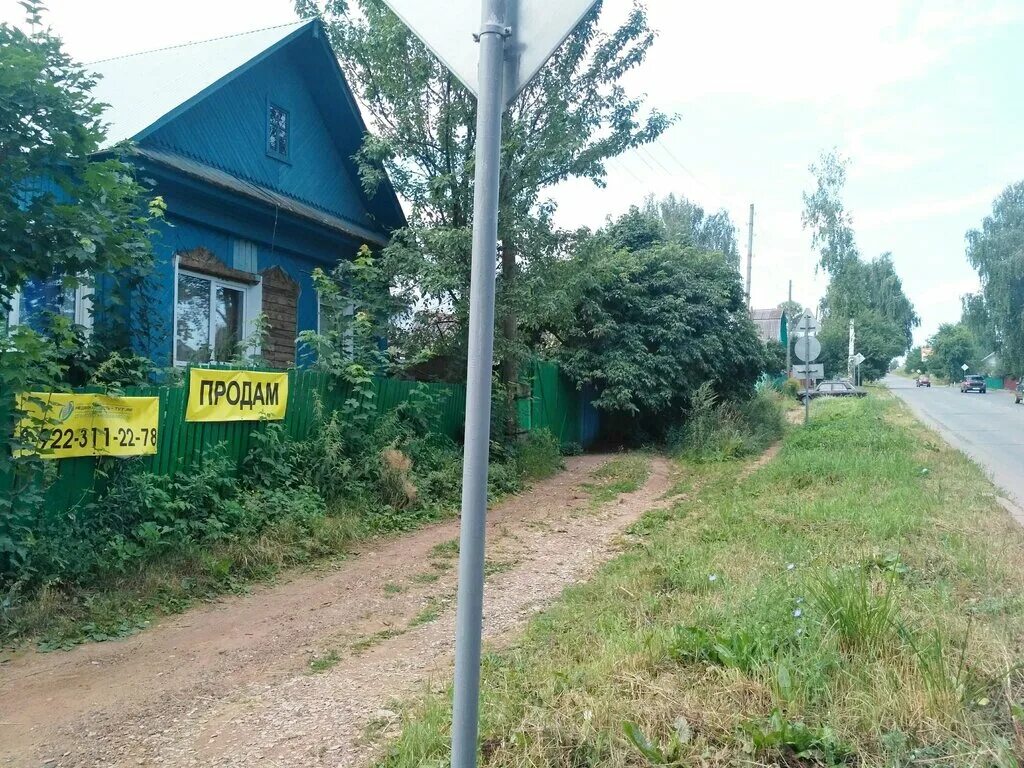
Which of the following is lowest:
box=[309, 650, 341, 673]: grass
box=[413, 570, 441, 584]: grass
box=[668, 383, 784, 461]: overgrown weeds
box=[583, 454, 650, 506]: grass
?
box=[309, 650, 341, 673]: grass

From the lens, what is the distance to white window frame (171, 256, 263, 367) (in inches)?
368

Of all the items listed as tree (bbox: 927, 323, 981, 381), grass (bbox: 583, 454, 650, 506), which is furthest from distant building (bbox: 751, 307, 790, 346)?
tree (bbox: 927, 323, 981, 381)

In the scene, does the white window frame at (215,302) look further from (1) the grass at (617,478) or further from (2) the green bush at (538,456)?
(1) the grass at (617,478)

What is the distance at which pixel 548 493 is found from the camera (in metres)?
11.0

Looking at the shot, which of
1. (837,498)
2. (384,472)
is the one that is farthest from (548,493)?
(837,498)

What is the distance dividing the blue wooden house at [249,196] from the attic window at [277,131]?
0.8 inches

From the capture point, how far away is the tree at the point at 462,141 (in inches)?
423

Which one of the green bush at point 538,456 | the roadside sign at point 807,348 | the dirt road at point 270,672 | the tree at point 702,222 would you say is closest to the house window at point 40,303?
the dirt road at point 270,672

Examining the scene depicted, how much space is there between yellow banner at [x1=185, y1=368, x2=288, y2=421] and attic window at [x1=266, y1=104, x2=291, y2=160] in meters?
4.74

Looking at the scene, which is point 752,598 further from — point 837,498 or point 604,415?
point 604,415

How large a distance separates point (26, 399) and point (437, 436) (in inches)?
242

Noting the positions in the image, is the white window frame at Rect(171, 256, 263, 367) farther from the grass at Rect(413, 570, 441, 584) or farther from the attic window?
the grass at Rect(413, 570, 441, 584)

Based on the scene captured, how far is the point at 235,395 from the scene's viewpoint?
24.3ft

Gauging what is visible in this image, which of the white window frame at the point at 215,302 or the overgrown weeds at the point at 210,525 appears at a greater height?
the white window frame at the point at 215,302
